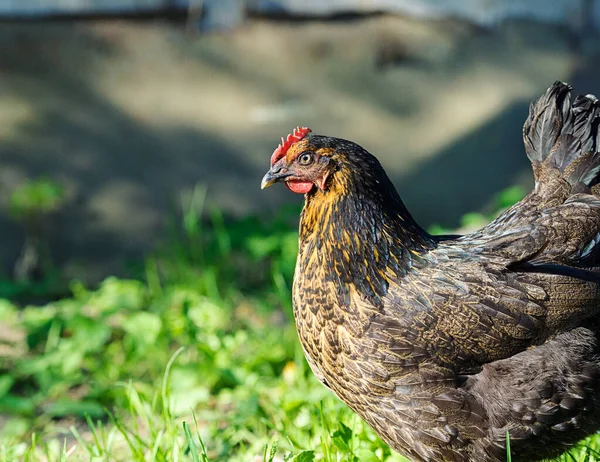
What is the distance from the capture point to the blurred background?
4.80m

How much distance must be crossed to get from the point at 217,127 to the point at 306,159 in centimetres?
293

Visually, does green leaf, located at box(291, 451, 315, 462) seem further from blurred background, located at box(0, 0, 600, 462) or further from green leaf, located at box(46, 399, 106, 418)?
blurred background, located at box(0, 0, 600, 462)

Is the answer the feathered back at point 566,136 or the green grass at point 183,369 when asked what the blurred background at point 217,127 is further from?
the feathered back at point 566,136

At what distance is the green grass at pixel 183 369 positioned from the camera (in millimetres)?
2871

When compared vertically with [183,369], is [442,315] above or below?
below

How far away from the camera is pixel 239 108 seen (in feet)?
17.8

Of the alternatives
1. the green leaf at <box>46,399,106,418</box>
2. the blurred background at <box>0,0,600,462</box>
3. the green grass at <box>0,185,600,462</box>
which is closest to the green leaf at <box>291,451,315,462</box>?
the green grass at <box>0,185,600,462</box>

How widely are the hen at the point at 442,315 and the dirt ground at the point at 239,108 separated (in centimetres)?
281

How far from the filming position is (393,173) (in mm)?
5746

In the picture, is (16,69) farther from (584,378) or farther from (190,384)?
(584,378)

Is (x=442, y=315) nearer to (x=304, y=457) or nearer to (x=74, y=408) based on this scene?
(x=304, y=457)

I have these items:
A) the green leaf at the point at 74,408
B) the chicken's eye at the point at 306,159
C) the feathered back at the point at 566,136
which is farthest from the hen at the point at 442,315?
the green leaf at the point at 74,408

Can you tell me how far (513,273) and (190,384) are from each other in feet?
5.64

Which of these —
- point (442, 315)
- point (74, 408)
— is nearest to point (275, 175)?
point (442, 315)
